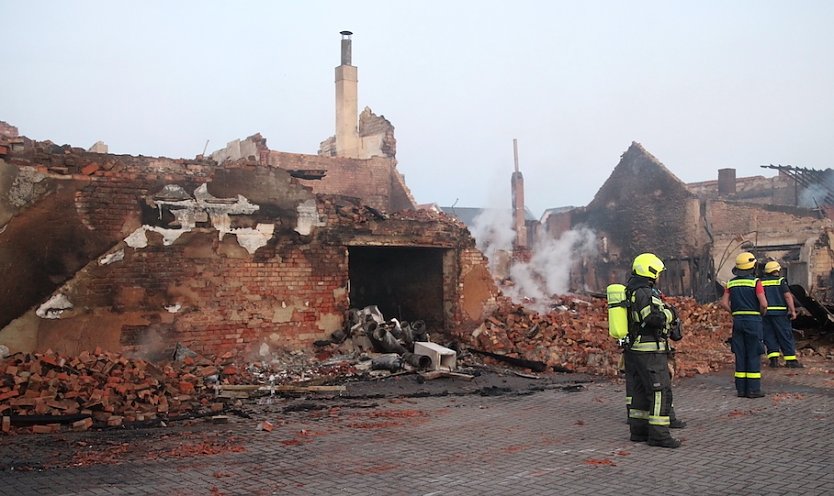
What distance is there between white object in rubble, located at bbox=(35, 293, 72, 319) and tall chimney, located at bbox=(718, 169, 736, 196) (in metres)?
33.0

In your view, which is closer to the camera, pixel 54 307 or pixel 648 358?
pixel 648 358

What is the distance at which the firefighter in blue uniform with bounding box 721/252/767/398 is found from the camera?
347 inches

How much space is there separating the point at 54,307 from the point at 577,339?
29.8ft

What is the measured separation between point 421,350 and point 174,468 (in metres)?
6.52

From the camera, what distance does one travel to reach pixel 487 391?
1005 centimetres

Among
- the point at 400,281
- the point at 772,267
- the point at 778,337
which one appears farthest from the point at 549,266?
the point at 772,267

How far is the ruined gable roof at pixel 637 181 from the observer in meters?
30.5

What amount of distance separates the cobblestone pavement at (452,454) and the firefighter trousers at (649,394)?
0.20 metres

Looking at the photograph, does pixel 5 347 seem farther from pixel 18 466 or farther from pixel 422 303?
pixel 422 303

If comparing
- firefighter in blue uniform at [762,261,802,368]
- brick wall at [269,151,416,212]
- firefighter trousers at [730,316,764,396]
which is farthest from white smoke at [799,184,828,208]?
firefighter trousers at [730,316,764,396]

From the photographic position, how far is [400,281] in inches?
623

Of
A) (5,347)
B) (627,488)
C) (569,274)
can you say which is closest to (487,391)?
(627,488)

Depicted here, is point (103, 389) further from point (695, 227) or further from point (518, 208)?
point (518, 208)

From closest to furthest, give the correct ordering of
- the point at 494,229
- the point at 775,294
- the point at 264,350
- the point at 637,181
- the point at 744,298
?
the point at 744,298
the point at 775,294
the point at 264,350
the point at 637,181
the point at 494,229
